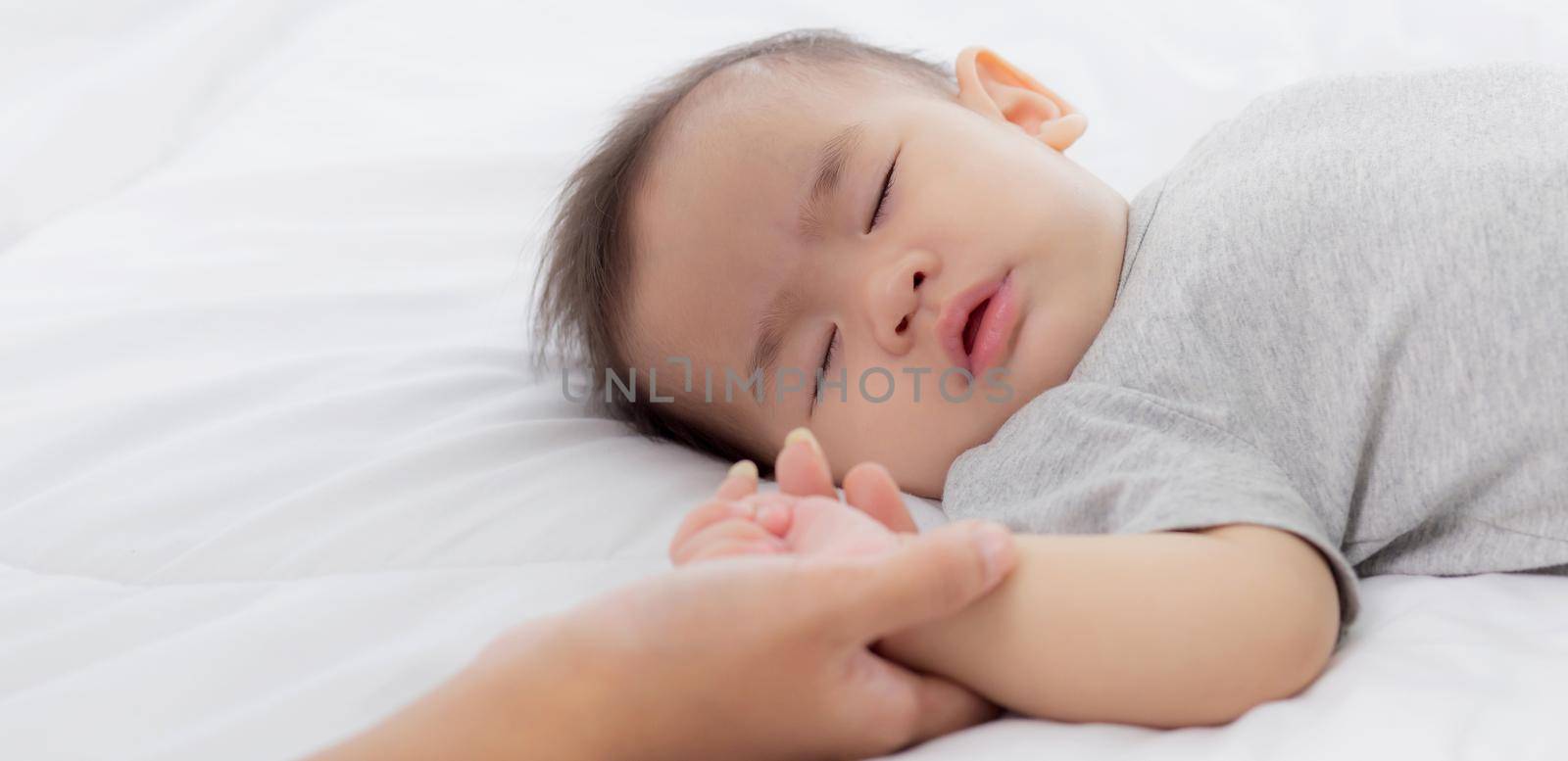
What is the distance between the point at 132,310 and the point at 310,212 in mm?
317

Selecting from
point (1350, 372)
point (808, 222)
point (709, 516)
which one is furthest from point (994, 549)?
point (808, 222)

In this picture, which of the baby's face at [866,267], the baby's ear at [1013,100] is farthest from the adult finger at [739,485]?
the baby's ear at [1013,100]

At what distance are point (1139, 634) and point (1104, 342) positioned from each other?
0.37m

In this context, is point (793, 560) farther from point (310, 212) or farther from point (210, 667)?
point (310, 212)

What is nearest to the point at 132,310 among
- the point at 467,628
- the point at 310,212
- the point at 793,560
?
the point at 310,212

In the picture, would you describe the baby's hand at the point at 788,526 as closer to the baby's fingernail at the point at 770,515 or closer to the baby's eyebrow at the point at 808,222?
the baby's fingernail at the point at 770,515

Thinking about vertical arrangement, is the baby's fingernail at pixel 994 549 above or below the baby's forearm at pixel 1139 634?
above

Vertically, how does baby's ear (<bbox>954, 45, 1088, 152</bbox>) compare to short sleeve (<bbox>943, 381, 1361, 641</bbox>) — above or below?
above

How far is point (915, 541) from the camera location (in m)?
0.72

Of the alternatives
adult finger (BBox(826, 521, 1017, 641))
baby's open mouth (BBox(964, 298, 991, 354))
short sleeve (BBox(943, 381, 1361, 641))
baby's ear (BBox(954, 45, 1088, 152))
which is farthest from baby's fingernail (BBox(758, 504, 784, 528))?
baby's ear (BBox(954, 45, 1088, 152))

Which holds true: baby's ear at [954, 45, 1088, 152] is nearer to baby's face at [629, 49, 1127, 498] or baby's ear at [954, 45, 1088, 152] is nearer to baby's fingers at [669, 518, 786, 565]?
baby's face at [629, 49, 1127, 498]

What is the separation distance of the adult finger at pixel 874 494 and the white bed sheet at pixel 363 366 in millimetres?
165

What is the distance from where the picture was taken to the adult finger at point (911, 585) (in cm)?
71

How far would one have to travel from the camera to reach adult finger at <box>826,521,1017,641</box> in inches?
27.9
